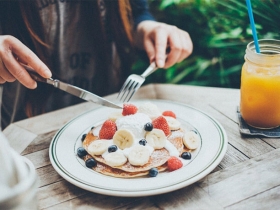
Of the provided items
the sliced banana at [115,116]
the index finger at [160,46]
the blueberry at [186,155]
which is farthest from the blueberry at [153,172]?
the index finger at [160,46]

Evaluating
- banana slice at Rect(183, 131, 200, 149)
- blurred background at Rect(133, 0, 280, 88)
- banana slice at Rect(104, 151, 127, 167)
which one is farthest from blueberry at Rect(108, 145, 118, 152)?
blurred background at Rect(133, 0, 280, 88)

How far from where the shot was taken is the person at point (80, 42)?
1.66 m

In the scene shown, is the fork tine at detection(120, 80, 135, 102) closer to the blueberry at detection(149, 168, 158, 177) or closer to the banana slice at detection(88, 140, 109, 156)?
the banana slice at detection(88, 140, 109, 156)

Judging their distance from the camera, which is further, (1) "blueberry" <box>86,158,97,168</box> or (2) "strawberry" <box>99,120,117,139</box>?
(2) "strawberry" <box>99,120,117,139</box>

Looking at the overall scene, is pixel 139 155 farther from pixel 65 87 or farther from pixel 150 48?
pixel 150 48

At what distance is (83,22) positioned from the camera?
1.90 m

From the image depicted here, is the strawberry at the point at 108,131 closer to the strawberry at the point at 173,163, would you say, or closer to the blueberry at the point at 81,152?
the blueberry at the point at 81,152

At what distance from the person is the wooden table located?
42 cm

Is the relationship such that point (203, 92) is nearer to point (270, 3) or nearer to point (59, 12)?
point (270, 3)

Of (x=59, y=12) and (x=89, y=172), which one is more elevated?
(x=59, y=12)

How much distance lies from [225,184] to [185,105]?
0.48 meters

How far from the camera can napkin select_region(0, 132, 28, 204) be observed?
74 cm

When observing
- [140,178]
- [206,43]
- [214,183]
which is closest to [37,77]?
[140,178]

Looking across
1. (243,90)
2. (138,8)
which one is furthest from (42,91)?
(243,90)
